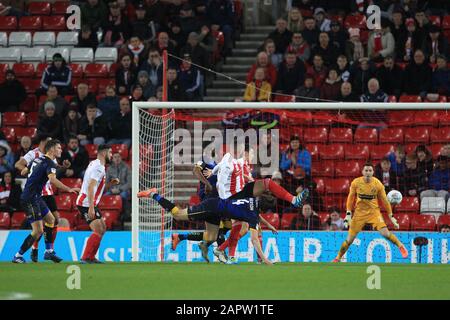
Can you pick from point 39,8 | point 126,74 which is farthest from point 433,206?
point 39,8

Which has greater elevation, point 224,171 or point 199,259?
point 224,171

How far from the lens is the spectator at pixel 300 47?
77.7 feet

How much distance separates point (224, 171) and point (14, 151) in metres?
8.31

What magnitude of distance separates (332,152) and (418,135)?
1651 mm

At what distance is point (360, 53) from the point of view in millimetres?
23203

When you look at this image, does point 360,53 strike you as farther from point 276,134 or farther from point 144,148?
point 144,148

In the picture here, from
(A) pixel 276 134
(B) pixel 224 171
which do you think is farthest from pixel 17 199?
(B) pixel 224 171

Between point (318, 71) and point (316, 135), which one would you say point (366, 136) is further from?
point (318, 71)

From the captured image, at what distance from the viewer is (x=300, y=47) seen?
2375 cm

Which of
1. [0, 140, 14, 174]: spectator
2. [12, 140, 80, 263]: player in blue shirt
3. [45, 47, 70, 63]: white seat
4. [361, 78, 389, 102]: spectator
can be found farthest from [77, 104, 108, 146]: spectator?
[12, 140, 80, 263]: player in blue shirt

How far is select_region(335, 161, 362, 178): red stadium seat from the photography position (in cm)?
2094

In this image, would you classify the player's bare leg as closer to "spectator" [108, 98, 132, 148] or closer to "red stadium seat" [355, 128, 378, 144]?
"red stadium seat" [355, 128, 378, 144]

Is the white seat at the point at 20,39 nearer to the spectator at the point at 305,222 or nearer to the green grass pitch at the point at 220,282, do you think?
the spectator at the point at 305,222

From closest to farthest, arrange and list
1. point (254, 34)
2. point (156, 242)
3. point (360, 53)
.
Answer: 1. point (156, 242)
2. point (360, 53)
3. point (254, 34)
